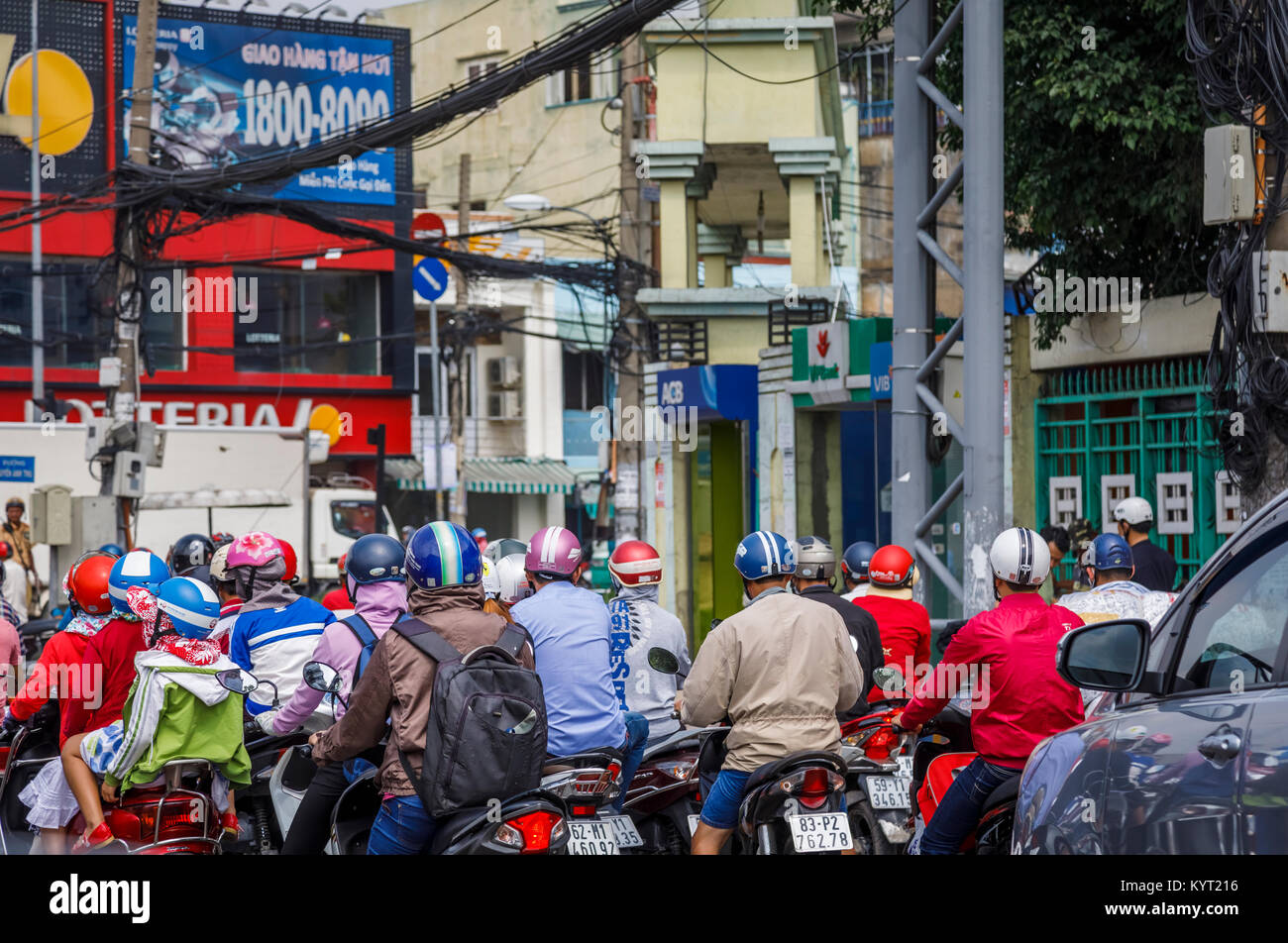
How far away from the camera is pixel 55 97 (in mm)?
37938

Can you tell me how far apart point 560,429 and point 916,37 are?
3464 cm

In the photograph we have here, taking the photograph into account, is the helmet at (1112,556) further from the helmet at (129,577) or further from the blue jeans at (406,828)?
the helmet at (129,577)

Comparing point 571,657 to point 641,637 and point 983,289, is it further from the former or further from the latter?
point 983,289

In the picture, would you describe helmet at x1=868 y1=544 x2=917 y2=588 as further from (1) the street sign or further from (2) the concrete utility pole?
(1) the street sign

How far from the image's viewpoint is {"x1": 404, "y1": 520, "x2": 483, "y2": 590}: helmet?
18.5 feet

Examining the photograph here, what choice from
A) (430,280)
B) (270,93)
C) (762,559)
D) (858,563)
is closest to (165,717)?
(762,559)

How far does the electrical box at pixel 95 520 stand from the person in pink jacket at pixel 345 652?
12201 mm

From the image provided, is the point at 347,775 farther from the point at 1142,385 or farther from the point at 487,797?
the point at 1142,385

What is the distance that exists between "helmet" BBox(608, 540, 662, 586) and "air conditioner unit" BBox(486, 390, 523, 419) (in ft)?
121

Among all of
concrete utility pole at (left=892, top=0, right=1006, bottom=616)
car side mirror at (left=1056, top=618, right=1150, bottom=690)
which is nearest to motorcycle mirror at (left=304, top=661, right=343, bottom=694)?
car side mirror at (left=1056, top=618, right=1150, bottom=690)

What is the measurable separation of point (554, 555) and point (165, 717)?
1663 mm

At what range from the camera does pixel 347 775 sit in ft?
21.9
